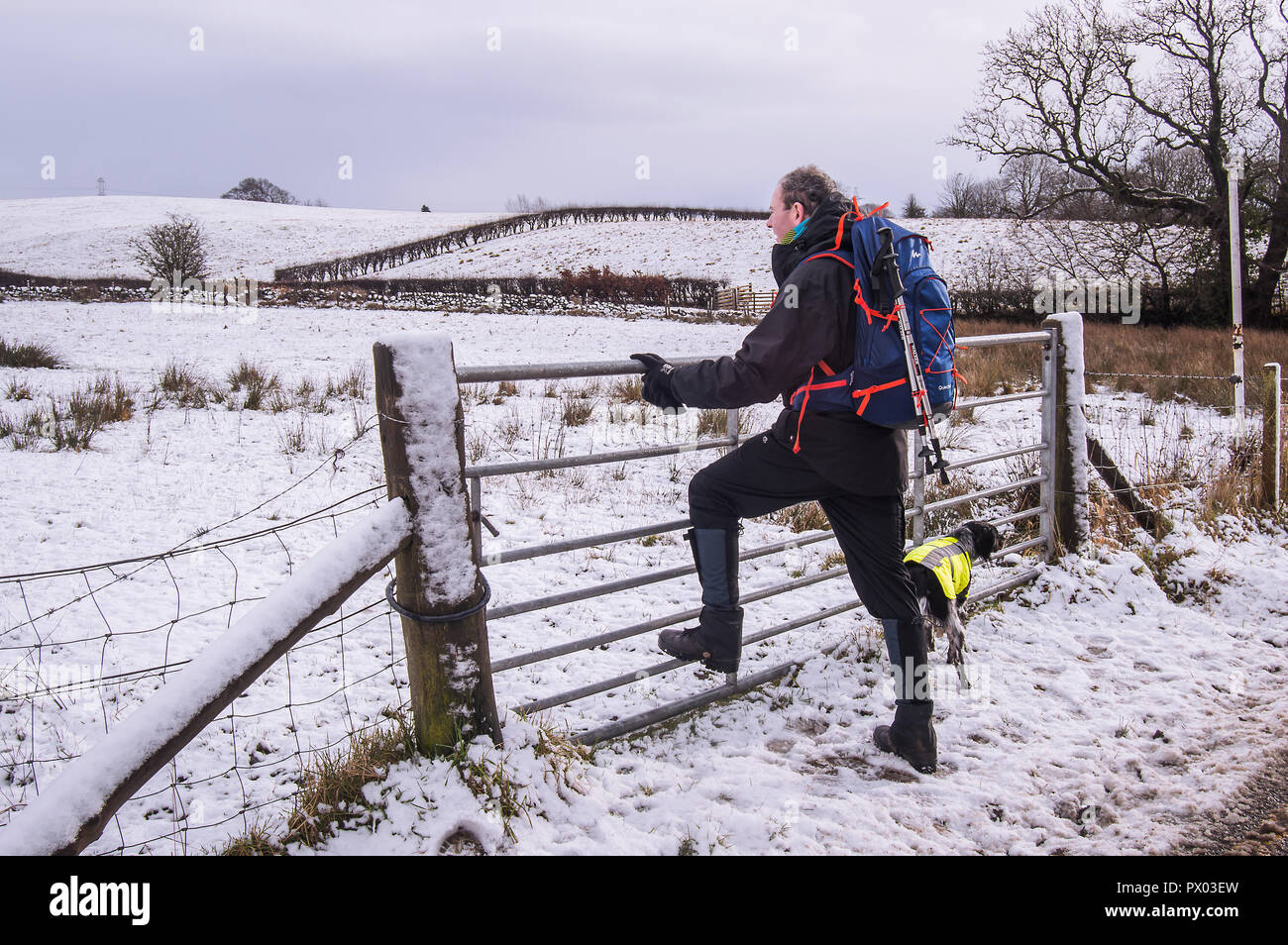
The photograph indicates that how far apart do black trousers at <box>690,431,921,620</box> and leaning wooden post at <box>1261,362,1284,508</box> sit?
425 centimetres

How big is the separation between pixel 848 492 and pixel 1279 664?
2.65 meters

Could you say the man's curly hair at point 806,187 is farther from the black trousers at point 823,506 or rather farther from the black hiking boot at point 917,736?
the black hiking boot at point 917,736

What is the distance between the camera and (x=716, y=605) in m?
2.99

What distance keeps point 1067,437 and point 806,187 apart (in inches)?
119

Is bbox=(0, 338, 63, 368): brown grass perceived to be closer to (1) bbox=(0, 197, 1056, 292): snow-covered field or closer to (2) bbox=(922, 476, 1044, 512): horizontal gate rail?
(2) bbox=(922, 476, 1044, 512): horizontal gate rail

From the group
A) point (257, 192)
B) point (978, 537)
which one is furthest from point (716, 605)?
point (257, 192)

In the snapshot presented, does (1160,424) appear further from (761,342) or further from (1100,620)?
(761,342)

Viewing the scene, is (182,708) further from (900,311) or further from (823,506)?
(900,311)

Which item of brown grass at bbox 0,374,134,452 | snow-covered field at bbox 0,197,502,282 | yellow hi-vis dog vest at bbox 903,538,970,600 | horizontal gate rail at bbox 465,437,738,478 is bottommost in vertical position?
yellow hi-vis dog vest at bbox 903,538,970,600

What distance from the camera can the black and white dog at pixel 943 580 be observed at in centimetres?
317

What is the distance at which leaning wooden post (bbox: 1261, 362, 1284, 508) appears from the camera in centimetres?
552

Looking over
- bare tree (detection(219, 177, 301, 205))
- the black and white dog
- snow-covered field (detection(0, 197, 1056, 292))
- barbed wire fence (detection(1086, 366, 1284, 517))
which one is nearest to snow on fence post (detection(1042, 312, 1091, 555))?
barbed wire fence (detection(1086, 366, 1284, 517))
